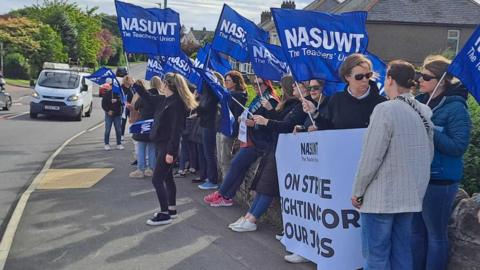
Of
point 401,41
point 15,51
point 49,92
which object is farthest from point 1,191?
point 15,51

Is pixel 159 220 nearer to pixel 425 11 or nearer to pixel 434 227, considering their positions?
pixel 434 227

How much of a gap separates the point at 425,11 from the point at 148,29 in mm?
39150

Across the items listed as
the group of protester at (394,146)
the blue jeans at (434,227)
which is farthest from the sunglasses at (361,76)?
the blue jeans at (434,227)

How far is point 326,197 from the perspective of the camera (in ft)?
16.6

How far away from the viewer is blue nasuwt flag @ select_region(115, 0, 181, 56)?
33.8 feet

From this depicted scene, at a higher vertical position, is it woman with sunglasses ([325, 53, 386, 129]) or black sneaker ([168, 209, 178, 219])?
woman with sunglasses ([325, 53, 386, 129])

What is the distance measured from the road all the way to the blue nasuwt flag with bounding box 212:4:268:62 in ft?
11.8

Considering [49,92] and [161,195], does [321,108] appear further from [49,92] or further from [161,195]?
[49,92]

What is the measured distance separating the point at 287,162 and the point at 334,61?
3.52 feet

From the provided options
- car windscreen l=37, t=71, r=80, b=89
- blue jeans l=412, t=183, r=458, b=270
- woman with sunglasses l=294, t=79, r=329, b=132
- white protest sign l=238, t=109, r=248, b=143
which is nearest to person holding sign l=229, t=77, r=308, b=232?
woman with sunglasses l=294, t=79, r=329, b=132

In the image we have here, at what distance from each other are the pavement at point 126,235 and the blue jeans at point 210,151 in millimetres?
327

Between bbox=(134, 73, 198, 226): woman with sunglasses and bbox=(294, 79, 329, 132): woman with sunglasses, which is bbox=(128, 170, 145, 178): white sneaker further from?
bbox=(294, 79, 329, 132): woman with sunglasses

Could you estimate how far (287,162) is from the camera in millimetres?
5727

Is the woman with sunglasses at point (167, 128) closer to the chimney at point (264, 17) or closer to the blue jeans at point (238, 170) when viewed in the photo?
the blue jeans at point (238, 170)
